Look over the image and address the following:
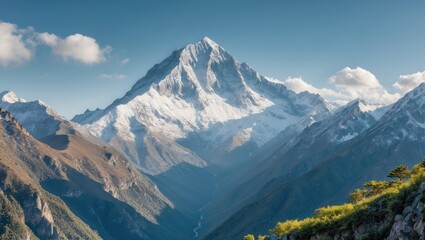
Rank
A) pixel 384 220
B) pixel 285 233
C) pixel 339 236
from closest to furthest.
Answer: pixel 384 220 < pixel 339 236 < pixel 285 233

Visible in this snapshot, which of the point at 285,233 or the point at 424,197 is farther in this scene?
the point at 285,233

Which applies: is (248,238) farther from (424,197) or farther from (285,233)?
(424,197)

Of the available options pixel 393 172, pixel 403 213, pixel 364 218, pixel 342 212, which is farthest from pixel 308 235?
pixel 393 172

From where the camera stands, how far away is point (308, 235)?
65000mm

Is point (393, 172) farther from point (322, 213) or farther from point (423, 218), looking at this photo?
point (423, 218)

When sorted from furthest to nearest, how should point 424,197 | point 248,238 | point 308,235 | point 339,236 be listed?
point 248,238 → point 308,235 → point 339,236 → point 424,197

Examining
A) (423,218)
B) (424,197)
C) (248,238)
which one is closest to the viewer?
(423,218)

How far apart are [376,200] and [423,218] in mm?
13099

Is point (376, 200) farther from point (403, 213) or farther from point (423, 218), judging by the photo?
point (423, 218)

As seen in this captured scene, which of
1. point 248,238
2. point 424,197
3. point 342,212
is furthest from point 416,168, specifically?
point 248,238

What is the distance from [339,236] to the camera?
2361 inches

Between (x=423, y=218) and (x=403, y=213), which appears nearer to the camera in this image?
(x=423, y=218)

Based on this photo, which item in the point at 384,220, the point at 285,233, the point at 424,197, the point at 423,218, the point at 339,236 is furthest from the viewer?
the point at 285,233

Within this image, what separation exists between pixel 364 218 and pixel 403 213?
19.9 ft
